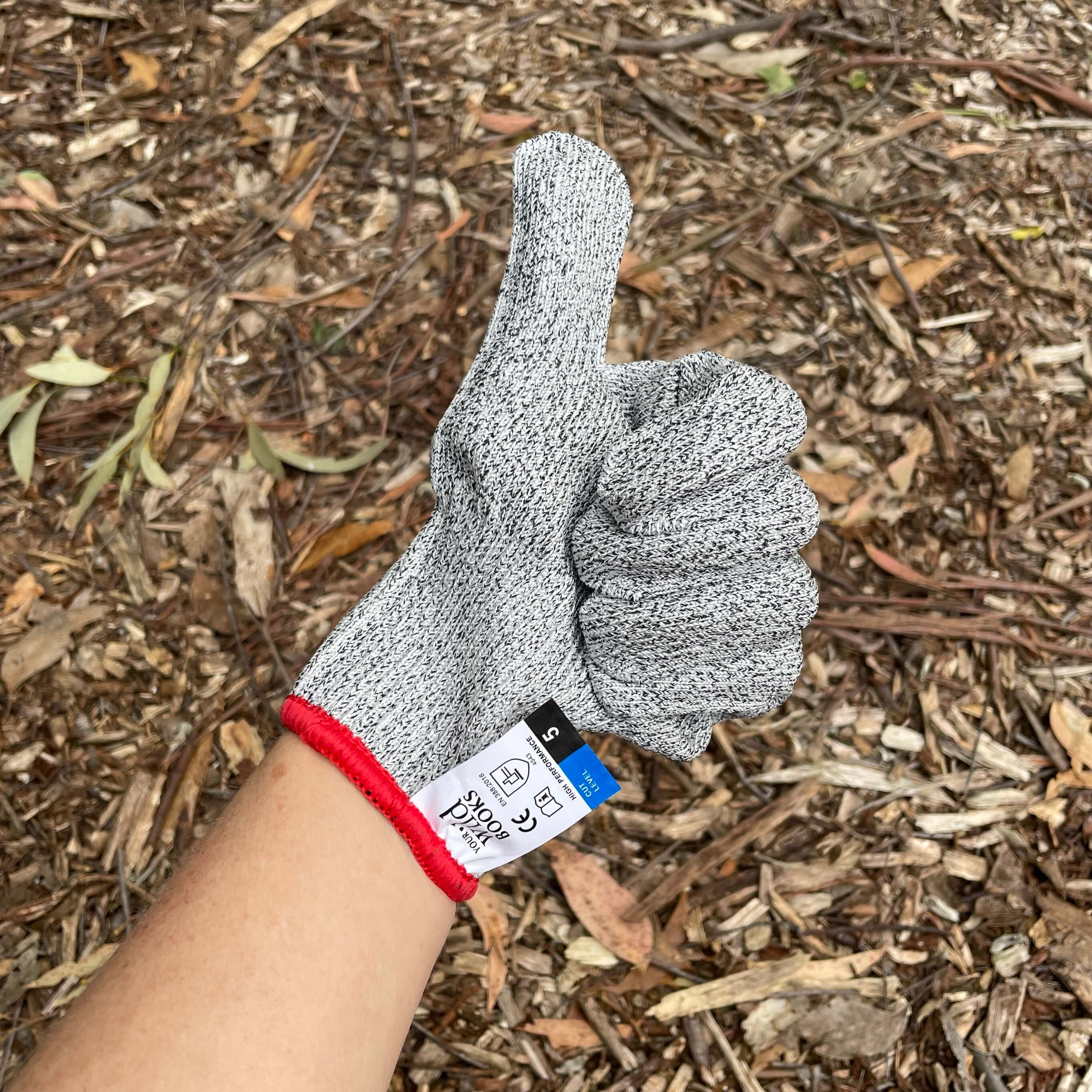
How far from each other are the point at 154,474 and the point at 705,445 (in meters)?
1.18

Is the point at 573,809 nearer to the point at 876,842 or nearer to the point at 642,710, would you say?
the point at 642,710

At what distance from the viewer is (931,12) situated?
6.53 ft

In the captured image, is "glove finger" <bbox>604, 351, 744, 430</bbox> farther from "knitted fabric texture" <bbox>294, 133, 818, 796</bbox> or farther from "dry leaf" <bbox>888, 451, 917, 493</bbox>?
"dry leaf" <bbox>888, 451, 917, 493</bbox>

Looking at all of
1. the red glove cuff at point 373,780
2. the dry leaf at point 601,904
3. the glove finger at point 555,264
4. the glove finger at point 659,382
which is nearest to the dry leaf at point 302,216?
the glove finger at point 555,264

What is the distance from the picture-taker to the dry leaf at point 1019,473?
172 centimetres

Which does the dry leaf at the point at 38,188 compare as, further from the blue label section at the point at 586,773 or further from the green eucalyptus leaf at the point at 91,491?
the blue label section at the point at 586,773

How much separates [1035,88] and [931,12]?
30cm

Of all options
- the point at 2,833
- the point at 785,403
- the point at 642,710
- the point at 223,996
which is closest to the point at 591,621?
the point at 642,710

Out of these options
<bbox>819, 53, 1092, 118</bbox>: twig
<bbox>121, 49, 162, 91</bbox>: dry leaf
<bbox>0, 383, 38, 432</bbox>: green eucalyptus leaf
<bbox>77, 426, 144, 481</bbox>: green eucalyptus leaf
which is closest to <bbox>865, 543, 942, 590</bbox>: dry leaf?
<bbox>819, 53, 1092, 118</bbox>: twig

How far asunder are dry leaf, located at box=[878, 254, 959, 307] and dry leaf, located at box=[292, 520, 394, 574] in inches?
46.1

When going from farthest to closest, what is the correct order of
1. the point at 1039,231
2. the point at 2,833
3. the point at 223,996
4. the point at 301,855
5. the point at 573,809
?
1. the point at 1039,231
2. the point at 2,833
3. the point at 573,809
4. the point at 301,855
5. the point at 223,996

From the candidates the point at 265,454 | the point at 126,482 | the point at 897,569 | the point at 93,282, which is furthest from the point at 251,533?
the point at 897,569

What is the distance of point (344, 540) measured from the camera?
1.69 metres

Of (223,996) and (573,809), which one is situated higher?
(223,996)
